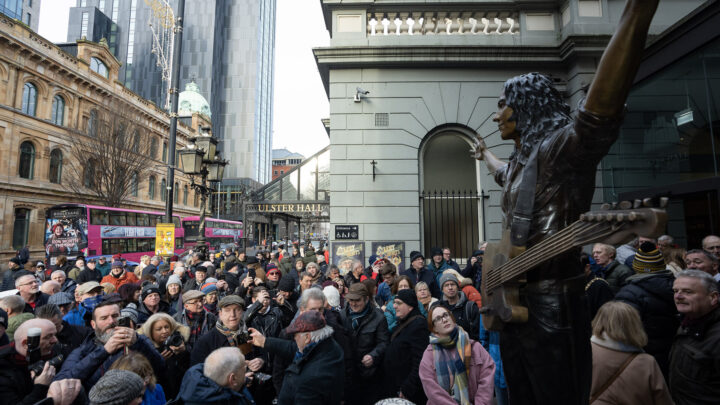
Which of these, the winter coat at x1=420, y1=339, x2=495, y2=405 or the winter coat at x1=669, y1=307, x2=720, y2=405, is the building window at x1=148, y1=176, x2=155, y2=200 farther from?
the winter coat at x1=669, y1=307, x2=720, y2=405

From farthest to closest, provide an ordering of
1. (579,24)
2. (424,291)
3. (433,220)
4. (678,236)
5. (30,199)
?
1. (30,199)
2. (433,220)
3. (579,24)
4. (678,236)
5. (424,291)

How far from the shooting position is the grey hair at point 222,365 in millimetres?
2756

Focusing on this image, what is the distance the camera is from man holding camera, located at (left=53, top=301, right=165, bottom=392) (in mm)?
3049

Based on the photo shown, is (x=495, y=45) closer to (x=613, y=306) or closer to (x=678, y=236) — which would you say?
(x=678, y=236)

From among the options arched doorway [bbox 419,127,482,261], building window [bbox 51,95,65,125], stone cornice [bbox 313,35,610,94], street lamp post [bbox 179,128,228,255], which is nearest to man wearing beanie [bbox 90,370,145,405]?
street lamp post [bbox 179,128,228,255]

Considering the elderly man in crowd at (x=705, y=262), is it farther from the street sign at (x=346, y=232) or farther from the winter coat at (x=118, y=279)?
the winter coat at (x=118, y=279)

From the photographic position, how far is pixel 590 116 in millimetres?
1599

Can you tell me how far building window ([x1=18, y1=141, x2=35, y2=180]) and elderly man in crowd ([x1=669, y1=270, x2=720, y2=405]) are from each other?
37290mm

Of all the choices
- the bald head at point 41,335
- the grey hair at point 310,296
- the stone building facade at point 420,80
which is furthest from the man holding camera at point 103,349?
the stone building facade at point 420,80

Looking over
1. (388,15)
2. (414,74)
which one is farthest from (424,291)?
(388,15)

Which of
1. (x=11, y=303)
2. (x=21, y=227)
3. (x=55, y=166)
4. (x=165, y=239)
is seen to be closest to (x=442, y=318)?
(x=11, y=303)

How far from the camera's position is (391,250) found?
1006cm

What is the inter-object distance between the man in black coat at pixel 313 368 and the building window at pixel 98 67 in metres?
41.6

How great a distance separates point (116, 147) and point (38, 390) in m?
29.9
